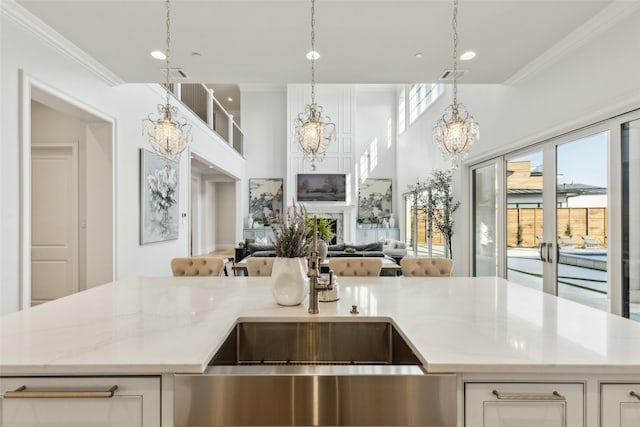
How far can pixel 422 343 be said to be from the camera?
113 cm

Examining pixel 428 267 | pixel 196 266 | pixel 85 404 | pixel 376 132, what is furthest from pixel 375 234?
pixel 85 404

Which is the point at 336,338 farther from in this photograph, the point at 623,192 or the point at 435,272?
the point at 623,192

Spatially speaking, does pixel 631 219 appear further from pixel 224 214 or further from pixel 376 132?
pixel 224 214

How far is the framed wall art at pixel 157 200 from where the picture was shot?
418 centimetres

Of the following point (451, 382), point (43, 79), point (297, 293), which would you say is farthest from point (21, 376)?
point (43, 79)

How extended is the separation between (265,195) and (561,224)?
27.2ft

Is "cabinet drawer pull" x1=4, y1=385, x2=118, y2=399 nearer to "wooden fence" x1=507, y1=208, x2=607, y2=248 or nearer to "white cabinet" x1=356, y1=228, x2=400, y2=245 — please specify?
"wooden fence" x1=507, y1=208, x2=607, y2=248

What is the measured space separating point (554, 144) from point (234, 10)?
10.9ft

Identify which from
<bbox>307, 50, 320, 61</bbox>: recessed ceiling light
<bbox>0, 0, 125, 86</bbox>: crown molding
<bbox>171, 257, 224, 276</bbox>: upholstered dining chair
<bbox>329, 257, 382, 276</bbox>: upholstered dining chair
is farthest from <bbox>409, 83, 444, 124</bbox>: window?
<bbox>171, 257, 224, 276</bbox>: upholstered dining chair

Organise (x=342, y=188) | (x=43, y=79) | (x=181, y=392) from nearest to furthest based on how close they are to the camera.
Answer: (x=181, y=392) < (x=43, y=79) < (x=342, y=188)

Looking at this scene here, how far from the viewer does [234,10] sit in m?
2.48

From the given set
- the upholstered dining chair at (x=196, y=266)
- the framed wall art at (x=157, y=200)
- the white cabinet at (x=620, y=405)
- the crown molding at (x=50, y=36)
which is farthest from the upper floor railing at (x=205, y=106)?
the white cabinet at (x=620, y=405)

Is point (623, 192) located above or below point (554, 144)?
below

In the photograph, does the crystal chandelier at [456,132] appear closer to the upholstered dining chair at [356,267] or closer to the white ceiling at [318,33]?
the white ceiling at [318,33]
